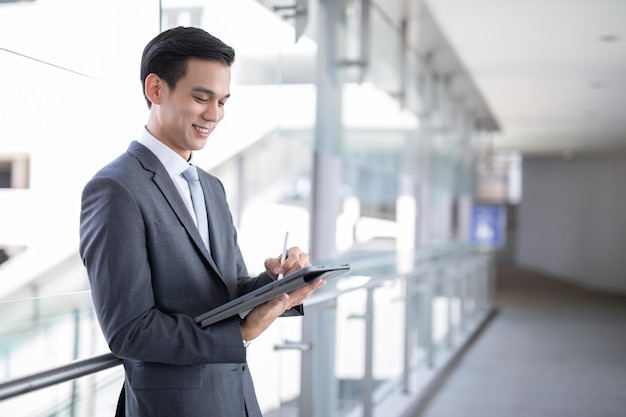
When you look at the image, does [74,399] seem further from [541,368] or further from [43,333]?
[541,368]

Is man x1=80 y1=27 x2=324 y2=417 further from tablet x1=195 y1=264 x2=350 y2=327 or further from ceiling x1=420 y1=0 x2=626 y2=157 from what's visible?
ceiling x1=420 y1=0 x2=626 y2=157

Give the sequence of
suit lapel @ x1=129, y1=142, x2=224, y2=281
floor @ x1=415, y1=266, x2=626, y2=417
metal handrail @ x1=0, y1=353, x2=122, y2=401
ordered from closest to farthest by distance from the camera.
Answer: metal handrail @ x1=0, y1=353, x2=122, y2=401 → suit lapel @ x1=129, y1=142, x2=224, y2=281 → floor @ x1=415, y1=266, x2=626, y2=417

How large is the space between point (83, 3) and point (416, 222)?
9254 mm

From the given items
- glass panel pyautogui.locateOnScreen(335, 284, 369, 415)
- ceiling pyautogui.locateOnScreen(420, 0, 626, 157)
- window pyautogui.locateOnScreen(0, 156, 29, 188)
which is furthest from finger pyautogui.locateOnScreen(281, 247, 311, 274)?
ceiling pyautogui.locateOnScreen(420, 0, 626, 157)

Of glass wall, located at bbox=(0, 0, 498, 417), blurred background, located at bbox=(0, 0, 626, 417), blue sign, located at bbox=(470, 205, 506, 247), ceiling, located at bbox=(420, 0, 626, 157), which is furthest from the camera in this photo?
blue sign, located at bbox=(470, 205, 506, 247)

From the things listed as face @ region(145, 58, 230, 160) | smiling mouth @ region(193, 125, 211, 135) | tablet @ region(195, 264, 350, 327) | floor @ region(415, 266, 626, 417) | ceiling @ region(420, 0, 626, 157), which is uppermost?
ceiling @ region(420, 0, 626, 157)

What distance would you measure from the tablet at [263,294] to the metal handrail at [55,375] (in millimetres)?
242

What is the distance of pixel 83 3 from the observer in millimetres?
2127

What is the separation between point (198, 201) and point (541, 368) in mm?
6474

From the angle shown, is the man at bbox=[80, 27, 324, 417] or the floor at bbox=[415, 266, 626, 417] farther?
the floor at bbox=[415, 266, 626, 417]

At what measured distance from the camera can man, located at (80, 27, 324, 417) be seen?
50.9 inches

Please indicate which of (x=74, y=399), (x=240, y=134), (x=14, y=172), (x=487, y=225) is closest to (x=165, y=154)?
(x=74, y=399)

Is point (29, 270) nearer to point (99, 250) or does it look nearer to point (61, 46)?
point (61, 46)

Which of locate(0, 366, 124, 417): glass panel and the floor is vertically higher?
locate(0, 366, 124, 417): glass panel
